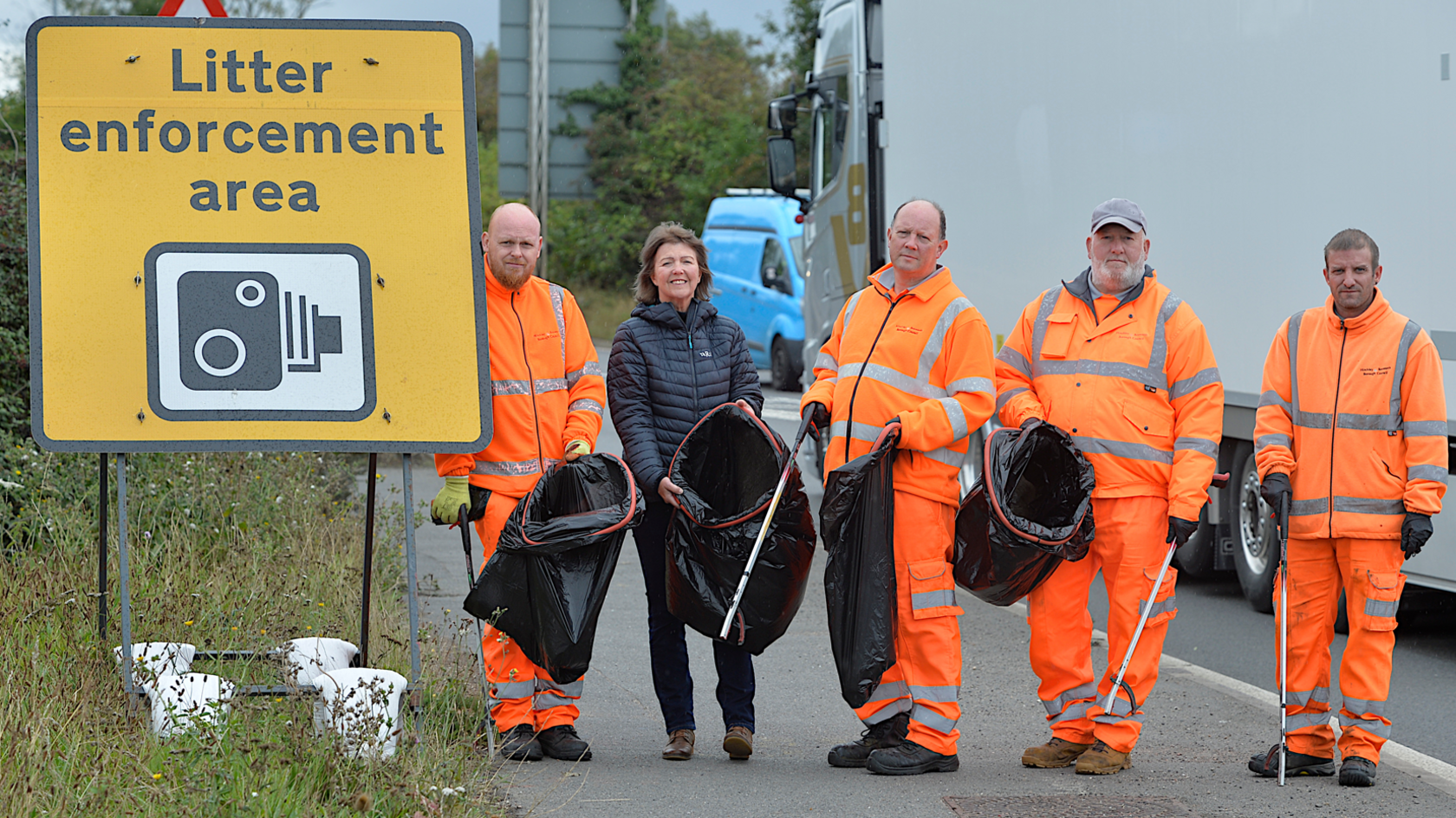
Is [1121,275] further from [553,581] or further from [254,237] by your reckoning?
[254,237]

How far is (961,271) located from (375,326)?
652cm

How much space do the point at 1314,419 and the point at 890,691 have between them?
1661mm

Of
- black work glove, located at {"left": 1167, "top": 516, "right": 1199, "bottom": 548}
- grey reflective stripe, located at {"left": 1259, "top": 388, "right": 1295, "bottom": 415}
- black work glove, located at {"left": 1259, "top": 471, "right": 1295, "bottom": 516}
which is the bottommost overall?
black work glove, located at {"left": 1167, "top": 516, "right": 1199, "bottom": 548}

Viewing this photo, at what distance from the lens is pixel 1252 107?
7473 millimetres

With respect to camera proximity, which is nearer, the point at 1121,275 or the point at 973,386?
the point at 973,386

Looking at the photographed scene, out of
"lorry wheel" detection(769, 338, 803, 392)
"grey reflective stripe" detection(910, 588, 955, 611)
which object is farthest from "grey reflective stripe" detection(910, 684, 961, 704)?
"lorry wheel" detection(769, 338, 803, 392)

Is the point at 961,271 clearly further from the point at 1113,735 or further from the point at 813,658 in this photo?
the point at 1113,735

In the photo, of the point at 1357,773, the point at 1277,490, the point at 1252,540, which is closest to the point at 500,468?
the point at 1277,490

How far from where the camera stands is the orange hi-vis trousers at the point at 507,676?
506 centimetres

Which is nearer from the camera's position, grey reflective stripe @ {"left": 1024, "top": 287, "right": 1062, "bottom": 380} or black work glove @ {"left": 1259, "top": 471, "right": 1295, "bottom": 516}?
black work glove @ {"left": 1259, "top": 471, "right": 1295, "bottom": 516}

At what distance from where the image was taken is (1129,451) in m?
5.12

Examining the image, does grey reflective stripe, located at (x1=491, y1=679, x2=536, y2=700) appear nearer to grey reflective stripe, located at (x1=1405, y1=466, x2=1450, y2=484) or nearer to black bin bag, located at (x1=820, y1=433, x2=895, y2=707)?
black bin bag, located at (x1=820, y1=433, x2=895, y2=707)

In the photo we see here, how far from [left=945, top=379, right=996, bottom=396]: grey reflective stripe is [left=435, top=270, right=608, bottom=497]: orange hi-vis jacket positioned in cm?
118

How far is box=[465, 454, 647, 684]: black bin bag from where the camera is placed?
16.0ft
